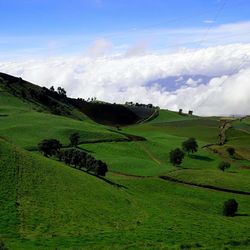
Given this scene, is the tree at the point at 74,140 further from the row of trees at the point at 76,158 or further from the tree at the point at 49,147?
the tree at the point at 49,147

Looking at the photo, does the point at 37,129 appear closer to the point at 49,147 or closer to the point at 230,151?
the point at 49,147

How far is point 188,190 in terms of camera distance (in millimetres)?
94562

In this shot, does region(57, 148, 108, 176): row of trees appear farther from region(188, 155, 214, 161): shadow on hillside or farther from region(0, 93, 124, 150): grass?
region(188, 155, 214, 161): shadow on hillside

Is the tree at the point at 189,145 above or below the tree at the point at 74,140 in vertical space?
above

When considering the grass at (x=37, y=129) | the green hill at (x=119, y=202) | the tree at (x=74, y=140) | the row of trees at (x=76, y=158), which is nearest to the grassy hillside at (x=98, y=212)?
the green hill at (x=119, y=202)

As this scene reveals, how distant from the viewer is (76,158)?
4011 inches

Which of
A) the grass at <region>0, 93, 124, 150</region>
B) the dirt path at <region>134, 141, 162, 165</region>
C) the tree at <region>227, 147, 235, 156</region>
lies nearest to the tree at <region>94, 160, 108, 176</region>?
the dirt path at <region>134, 141, 162, 165</region>

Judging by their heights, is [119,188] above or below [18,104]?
below

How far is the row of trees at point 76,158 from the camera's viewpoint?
9719 centimetres

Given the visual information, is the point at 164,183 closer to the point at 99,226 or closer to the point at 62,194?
the point at 62,194

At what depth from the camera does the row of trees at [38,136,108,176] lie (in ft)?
319

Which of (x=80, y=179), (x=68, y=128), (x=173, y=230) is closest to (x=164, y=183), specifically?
(x=80, y=179)

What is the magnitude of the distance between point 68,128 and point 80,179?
240ft

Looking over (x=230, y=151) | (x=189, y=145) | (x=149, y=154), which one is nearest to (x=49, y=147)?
(x=149, y=154)
